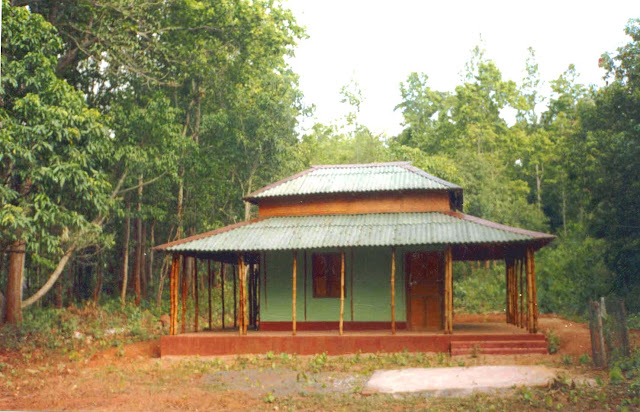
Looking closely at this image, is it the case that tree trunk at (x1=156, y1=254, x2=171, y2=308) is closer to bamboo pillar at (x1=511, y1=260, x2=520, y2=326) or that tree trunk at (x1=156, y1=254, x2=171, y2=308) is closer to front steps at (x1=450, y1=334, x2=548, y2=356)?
bamboo pillar at (x1=511, y1=260, x2=520, y2=326)

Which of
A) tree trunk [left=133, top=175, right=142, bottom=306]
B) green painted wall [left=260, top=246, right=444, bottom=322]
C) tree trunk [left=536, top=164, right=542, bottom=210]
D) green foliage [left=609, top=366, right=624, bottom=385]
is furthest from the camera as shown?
tree trunk [left=536, top=164, right=542, bottom=210]

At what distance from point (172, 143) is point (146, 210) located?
3.96 m

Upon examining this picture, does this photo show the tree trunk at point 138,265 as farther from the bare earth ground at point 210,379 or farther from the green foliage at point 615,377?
the green foliage at point 615,377

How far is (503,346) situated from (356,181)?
20.8ft

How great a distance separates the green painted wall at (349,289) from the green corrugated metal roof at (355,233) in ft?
2.78

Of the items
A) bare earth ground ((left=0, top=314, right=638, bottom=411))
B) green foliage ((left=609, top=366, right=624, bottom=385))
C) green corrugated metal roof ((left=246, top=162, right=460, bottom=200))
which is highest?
green corrugated metal roof ((left=246, top=162, right=460, bottom=200))

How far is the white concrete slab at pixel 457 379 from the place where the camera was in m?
10.2

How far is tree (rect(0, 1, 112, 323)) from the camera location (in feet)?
48.3

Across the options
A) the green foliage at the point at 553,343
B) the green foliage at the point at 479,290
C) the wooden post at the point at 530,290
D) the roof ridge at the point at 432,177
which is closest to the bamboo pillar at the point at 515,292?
the green foliage at the point at 553,343

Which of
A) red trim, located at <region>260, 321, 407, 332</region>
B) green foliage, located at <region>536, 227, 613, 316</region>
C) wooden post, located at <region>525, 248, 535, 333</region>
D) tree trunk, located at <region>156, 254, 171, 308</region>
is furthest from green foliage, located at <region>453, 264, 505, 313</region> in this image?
tree trunk, located at <region>156, 254, 171, 308</region>

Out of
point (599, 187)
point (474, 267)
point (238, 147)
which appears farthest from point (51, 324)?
point (474, 267)

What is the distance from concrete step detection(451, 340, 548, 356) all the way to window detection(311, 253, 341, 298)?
4.01 metres

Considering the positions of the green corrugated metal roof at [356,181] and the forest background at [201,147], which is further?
the green corrugated metal roof at [356,181]

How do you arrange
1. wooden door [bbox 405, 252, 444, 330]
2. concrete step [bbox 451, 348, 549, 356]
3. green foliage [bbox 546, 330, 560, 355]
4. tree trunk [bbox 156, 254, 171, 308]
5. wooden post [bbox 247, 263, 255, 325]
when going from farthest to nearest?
tree trunk [bbox 156, 254, 171, 308] → wooden post [bbox 247, 263, 255, 325] → wooden door [bbox 405, 252, 444, 330] → green foliage [bbox 546, 330, 560, 355] → concrete step [bbox 451, 348, 549, 356]
